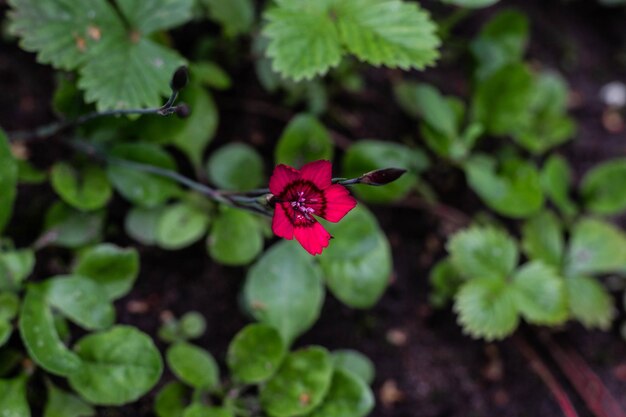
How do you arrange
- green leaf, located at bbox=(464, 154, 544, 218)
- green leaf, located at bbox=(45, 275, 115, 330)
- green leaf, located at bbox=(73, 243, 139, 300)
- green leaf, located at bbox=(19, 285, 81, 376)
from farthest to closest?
green leaf, located at bbox=(464, 154, 544, 218), green leaf, located at bbox=(73, 243, 139, 300), green leaf, located at bbox=(45, 275, 115, 330), green leaf, located at bbox=(19, 285, 81, 376)

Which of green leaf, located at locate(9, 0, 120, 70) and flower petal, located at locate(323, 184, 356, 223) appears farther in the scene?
green leaf, located at locate(9, 0, 120, 70)

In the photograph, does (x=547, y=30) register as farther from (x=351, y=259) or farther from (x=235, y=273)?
(x=235, y=273)

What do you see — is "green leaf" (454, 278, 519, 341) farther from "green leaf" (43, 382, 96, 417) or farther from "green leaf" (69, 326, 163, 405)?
"green leaf" (43, 382, 96, 417)

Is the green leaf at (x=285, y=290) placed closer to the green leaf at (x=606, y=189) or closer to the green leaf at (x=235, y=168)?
the green leaf at (x=235, y=168)

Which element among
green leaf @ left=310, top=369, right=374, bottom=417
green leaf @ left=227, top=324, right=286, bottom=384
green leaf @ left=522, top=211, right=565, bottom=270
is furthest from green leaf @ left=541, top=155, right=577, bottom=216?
green leaf @ left=227, top=324, right=286, bottom=384

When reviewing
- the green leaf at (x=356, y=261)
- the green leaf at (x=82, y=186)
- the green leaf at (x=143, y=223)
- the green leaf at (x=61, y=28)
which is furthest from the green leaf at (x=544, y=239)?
the green leaf at (x=61, y=28)
